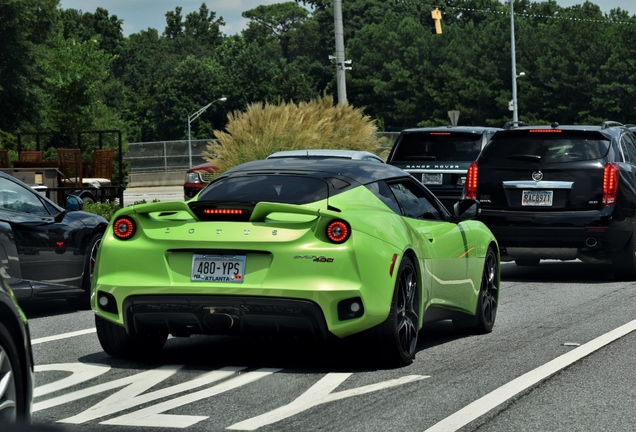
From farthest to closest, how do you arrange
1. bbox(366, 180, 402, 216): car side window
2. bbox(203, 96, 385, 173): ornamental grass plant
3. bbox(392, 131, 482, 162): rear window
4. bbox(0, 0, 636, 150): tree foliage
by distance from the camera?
bbox(0, 0, 636, 150): tree foliage
bbox(203, 96, 385, 173): ornamental grass plant
bbox(392, 131, 482, 162): rear window
bbox(366, 180, 402, 216): car side window

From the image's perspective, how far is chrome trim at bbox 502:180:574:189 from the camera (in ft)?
45.7

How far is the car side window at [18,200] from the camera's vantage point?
11211mm

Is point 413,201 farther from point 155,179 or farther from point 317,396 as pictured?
point 155,179

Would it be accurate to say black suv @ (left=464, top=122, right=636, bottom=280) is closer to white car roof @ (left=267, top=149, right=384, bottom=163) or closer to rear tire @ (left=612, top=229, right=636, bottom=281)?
rear tire @ (left=612, top=229, right=636, bottom=281)

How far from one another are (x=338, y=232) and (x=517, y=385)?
1380 millimetres

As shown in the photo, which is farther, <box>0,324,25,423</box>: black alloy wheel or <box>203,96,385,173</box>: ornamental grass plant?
<box>203,96,385,173</box>: ornamental grass plant

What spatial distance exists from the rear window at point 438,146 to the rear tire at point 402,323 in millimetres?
10751

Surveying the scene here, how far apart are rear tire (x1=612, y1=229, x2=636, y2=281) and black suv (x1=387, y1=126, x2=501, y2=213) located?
468 cm

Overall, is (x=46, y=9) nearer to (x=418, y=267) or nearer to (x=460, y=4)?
(x=418, y=267)

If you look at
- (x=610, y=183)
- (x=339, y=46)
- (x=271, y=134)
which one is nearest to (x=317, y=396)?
(x=610, y=183)

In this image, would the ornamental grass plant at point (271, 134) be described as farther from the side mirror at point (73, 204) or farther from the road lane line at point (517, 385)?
the road lane line at point (517, 385)

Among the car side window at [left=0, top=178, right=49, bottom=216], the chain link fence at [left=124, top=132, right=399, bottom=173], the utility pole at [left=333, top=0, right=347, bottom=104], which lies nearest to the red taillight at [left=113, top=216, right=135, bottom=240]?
the car side window at [left=0, top=178, right=49, bottom=216]

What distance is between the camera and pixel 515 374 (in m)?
7.70

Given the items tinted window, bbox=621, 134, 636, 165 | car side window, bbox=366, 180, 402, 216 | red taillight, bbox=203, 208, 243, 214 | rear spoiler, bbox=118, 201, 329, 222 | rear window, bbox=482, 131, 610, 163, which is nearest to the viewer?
rear spoiler, bbox=118, 201, 329, 222
